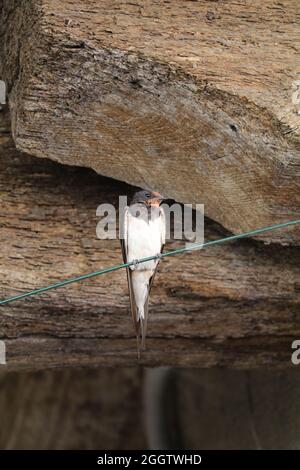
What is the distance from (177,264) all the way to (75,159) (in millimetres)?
630

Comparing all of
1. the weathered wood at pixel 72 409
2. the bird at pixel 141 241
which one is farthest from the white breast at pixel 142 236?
the weathered wood at pixel 72 409

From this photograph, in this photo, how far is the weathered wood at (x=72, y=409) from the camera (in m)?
5.78

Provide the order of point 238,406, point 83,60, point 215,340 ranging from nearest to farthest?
point 83,60
point 215,340
point 238,406

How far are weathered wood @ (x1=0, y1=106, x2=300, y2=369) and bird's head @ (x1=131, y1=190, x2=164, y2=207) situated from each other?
30cm

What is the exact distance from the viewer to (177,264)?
360 centimetres

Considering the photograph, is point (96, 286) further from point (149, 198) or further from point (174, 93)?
point (174, 93)

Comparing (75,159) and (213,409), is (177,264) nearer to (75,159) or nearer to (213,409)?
(75,159)

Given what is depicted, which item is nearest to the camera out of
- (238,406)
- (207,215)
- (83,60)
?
(83,60)

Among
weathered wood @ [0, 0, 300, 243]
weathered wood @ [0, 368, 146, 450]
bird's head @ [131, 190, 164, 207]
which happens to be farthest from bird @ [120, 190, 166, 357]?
weathered wood @ [0, 368, 146, 450]

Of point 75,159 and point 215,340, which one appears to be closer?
point 75,159

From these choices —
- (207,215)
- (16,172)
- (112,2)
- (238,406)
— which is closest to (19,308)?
(16,172)

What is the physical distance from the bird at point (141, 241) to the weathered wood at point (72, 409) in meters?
2.50

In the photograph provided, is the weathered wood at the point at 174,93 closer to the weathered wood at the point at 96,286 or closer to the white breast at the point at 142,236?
the white breast at the point at 142,236

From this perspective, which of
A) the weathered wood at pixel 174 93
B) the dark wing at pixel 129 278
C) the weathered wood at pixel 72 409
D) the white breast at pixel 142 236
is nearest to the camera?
the weathered wood at pixel 174 93
